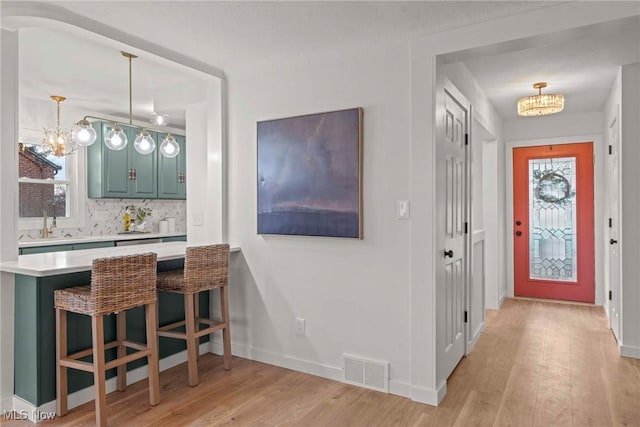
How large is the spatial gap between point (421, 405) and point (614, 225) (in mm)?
2713

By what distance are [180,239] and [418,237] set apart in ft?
13.5

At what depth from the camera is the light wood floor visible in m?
2.50

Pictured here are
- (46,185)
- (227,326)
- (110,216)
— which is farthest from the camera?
(110,216)

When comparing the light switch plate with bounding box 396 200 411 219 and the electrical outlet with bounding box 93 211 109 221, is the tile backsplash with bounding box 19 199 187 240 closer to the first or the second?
the electrical outlet with bounding box 93 211 109 221

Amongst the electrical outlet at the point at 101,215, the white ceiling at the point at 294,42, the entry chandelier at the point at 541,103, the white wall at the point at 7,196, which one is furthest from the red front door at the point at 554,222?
the white wall at the point at 7,196

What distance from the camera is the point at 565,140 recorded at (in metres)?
5.45

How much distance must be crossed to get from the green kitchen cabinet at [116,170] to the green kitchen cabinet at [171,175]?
18cm

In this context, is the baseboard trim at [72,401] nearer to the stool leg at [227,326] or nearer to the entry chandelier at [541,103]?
the stool leg at [227,326]

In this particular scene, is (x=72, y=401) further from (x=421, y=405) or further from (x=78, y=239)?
(x=78, y=239)

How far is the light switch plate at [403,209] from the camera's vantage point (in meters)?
2.79

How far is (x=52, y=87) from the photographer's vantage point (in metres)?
4.47

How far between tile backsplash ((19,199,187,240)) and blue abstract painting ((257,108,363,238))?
10.2 ft

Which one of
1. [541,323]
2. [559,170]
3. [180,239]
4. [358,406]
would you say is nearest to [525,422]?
[358,406]

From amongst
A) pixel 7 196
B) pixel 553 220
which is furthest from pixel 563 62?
pixel 7 196
